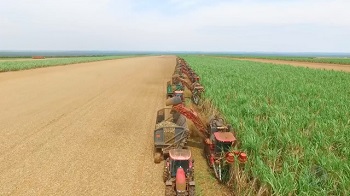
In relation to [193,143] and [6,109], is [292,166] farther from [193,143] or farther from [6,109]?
[6,109]

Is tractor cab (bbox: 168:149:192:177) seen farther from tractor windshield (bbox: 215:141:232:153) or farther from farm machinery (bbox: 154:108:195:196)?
tractor windshield (bbox: 215:141:232:153)

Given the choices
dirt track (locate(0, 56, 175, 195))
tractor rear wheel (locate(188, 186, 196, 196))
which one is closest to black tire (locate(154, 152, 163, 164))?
dirt track (locate(0, 56, 175, 195))

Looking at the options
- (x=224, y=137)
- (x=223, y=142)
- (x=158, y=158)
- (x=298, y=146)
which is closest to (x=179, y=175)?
(x=223, y=142)

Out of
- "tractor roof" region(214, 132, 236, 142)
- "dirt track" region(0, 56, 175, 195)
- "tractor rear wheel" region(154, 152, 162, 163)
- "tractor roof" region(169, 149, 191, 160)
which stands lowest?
"dirt track" region(0, 56, 175, 195)

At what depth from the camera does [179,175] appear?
6.41m

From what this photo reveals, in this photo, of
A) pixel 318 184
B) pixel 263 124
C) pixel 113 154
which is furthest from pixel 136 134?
pixel 318 184

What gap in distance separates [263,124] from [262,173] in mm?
3566

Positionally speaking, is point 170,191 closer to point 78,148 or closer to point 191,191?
point 191,191

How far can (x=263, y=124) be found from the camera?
371 inches

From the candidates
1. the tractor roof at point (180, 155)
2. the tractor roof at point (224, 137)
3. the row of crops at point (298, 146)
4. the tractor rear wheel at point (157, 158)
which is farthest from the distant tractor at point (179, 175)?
the row of crops at point (298, 146)

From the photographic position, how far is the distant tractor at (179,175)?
20.4 ft

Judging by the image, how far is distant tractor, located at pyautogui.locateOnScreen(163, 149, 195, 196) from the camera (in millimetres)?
6215

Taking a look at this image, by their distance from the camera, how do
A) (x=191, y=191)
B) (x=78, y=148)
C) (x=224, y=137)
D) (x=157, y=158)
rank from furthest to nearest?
(x=78, y=148), (x=157, y=158), (x=224, y=137), (x=191, y=191)

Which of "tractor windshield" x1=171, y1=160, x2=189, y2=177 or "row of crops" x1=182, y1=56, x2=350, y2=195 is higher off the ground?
"row of crops" x1=182, y1=56, x2=350, y2=195
